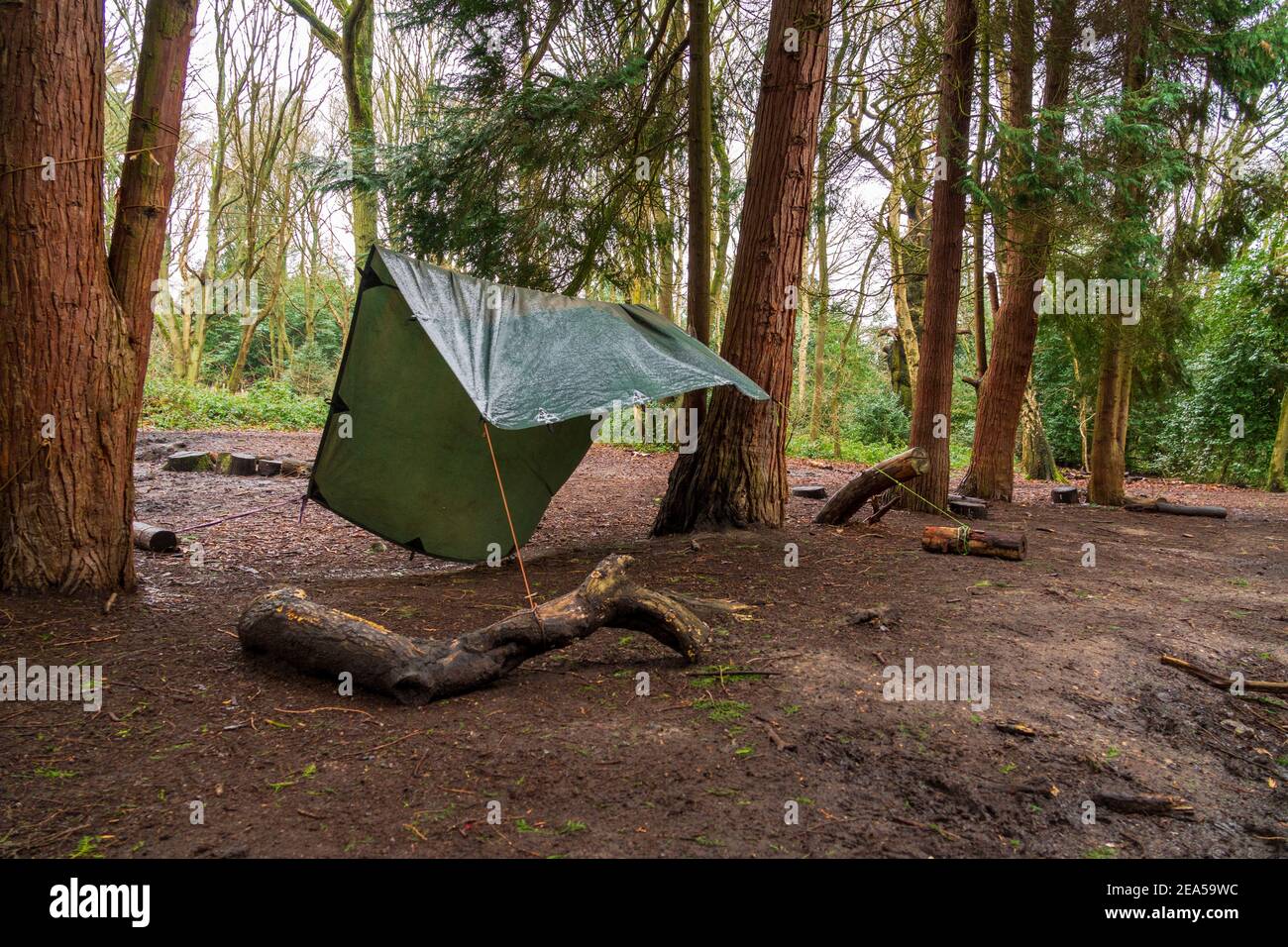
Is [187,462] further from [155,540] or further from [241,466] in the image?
[155,540]

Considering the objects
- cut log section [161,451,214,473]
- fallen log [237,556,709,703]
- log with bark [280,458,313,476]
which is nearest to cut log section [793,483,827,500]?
fallen log [237,556,709,703]

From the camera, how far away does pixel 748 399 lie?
17.9 feet

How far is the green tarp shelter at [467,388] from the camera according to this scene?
154 inches

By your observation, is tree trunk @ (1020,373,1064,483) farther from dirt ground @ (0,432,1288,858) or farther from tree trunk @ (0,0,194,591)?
tree trunk @ (0,0,194,591)

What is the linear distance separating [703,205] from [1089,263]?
147 inches

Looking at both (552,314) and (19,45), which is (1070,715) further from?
(19,45)

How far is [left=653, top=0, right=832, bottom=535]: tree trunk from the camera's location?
548 centimetres

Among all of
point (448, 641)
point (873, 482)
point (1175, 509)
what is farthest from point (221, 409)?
point (1175, 509)

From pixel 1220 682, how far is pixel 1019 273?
18.4ft

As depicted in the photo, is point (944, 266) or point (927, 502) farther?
point (944, 266)

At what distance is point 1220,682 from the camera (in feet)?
10.8

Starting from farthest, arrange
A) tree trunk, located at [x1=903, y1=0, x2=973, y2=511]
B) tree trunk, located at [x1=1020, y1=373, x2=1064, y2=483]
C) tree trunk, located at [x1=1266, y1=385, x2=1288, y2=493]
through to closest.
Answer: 1. tree trunk, located at [x1=1020, y1=373, x2=1064, y2=483]
2. tree trunk, located at [x1=1266, y1=385, x2=1288, y2=493]
3. tree trunk, located at [x1=903, y1=0, x2=973, y2=511]

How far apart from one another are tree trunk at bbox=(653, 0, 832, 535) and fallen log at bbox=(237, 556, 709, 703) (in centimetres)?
229

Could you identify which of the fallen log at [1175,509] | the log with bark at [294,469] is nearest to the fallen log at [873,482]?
the fallen log at [1175,509]
